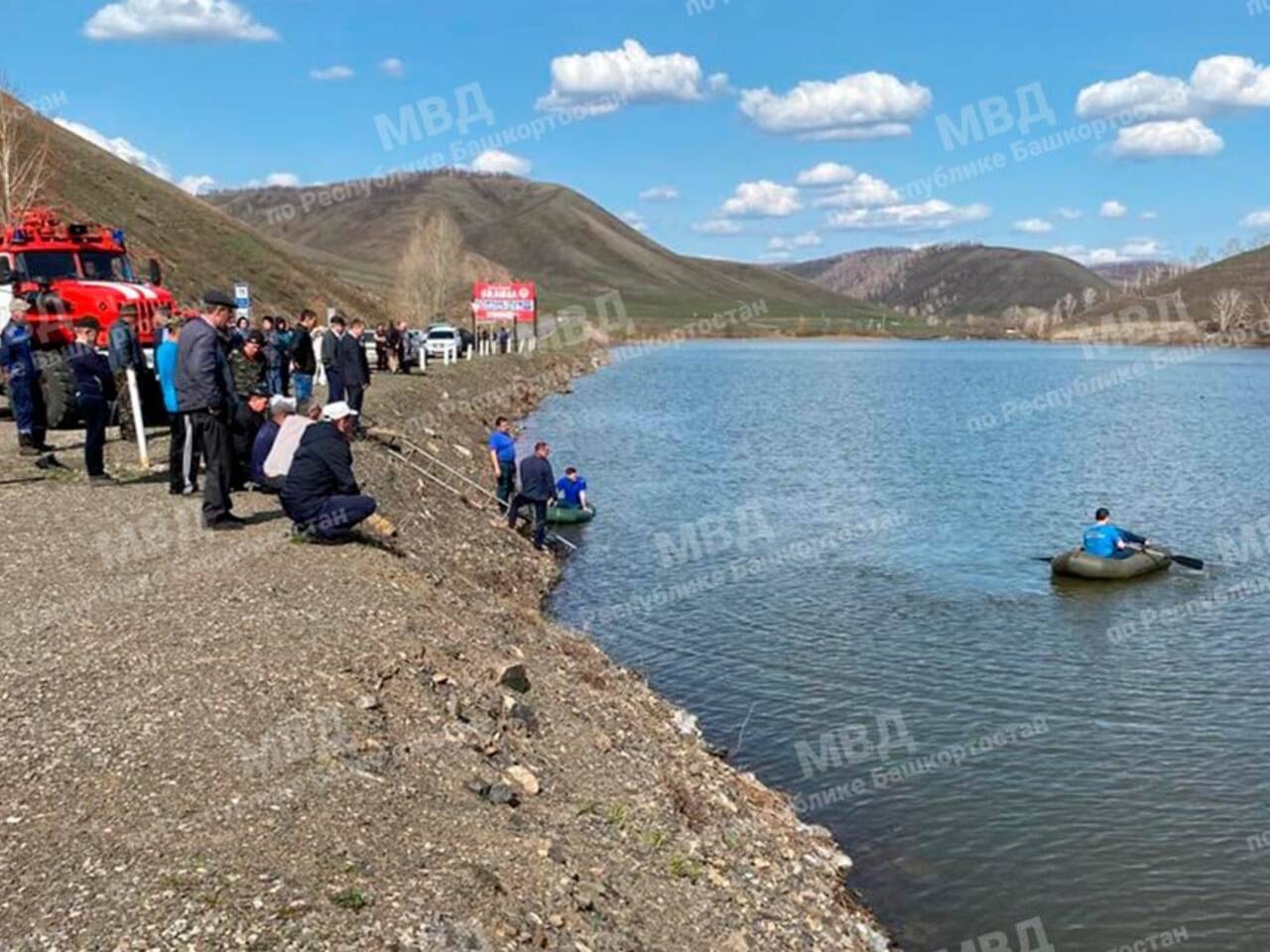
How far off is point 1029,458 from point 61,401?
116ft

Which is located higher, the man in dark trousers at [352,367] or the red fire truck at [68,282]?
the red fire truck at [68,282]

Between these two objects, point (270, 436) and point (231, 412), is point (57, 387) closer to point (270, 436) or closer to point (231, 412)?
point (270, 436)

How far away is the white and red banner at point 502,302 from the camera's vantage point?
260 ft

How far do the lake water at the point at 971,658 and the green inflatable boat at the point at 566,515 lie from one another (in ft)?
2.06

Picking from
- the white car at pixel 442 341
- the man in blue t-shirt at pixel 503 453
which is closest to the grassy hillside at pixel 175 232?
the white car at pixel 442 341

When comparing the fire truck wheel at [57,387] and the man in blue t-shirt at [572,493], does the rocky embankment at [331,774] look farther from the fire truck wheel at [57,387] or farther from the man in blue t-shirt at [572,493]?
the man in blue t-shirt at [572,493]

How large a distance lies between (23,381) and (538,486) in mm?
10016

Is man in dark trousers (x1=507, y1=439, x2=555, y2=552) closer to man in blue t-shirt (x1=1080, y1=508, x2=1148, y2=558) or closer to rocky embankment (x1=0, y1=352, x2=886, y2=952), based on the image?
rocky embankment (x1=0, y1=352, x2=886, y2=952)

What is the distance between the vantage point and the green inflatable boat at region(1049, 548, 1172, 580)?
77.7ft

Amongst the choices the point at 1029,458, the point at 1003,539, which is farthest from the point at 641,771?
the point at 1029,458

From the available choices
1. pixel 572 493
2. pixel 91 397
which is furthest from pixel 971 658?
pixel 91 397

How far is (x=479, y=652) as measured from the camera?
42.4ft

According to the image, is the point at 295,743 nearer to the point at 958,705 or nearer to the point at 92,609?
the point at 92,609

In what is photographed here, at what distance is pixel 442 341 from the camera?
62594 mm
